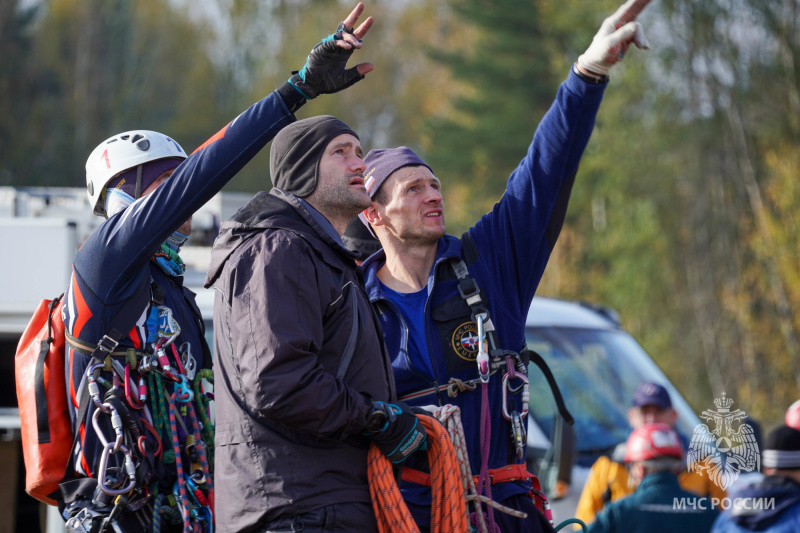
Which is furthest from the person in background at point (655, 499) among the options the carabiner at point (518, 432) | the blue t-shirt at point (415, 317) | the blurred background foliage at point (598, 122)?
the blurred background foliage at point (598, 122)

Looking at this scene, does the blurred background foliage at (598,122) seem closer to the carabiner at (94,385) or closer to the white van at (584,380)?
the white van at (584,380)

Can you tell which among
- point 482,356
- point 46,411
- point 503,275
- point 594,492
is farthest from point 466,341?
point 594,492

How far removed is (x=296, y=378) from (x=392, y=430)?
0.40 m

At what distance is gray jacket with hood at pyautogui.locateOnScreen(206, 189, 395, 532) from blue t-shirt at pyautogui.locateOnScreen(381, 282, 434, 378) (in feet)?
1.63

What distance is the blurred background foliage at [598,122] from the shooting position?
2067 centimetres

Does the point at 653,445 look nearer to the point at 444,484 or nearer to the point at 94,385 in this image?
the point at 444,484

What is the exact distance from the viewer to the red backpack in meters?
3.66

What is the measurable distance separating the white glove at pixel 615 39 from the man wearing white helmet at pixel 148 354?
35.1 inches

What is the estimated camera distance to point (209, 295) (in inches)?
232

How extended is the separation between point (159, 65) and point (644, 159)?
2020 centimetres

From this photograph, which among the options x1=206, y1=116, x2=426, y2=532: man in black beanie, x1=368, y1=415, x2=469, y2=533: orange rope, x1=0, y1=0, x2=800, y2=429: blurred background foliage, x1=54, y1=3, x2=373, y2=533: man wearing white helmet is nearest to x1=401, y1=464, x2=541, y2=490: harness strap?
x1=368, y1=415, x2=469, y2=533: orange rope

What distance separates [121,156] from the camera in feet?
13.5

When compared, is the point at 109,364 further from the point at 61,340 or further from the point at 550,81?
the point at 550,81

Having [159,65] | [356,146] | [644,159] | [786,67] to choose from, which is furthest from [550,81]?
[356,146]
